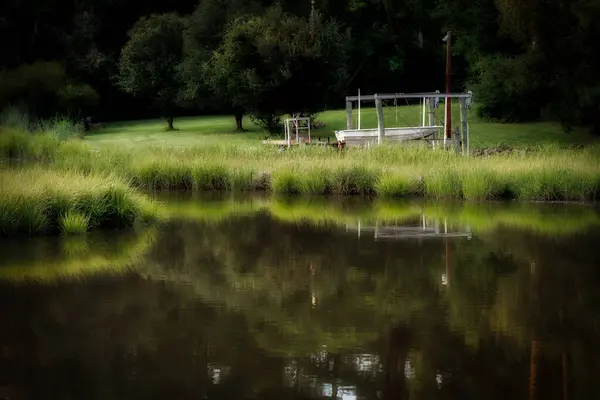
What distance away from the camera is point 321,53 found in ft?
121

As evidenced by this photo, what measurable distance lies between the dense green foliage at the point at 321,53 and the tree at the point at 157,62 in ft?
0.29

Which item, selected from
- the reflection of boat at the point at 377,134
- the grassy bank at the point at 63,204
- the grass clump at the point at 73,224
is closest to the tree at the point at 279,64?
the reflection of boat at the point at 377,134

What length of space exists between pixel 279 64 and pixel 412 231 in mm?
21383

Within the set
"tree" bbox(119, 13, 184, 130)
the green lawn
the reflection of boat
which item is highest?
"tree" bbox(119, 13, 184, 130)

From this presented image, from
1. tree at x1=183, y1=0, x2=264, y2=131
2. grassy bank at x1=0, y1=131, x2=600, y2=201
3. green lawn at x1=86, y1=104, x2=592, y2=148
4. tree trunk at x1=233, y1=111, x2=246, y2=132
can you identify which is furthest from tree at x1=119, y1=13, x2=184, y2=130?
grassy bank at x1=0, y1=131, x2=600, y2=201

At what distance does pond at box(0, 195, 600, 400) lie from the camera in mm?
7375

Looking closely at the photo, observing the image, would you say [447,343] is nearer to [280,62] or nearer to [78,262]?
[78,262]

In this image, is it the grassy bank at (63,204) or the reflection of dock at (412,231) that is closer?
the grassy bank at (63,204)

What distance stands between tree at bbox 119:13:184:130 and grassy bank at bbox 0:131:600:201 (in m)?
17.5

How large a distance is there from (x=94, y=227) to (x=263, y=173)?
26.9 ft

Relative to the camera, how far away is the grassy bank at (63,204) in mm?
14727

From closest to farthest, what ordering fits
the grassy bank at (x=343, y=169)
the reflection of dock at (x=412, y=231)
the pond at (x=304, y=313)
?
the pond at (x=304, y=313), the reflection of dock at (x=412, y=231), the grassy bank at (x=343, y=169)

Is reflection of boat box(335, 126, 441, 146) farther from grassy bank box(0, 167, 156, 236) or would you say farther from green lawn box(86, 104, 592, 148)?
grassy bank box(0, 167, 156, 236)

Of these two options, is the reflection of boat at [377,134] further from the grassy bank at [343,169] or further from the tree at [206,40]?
the tree at [206,40]
